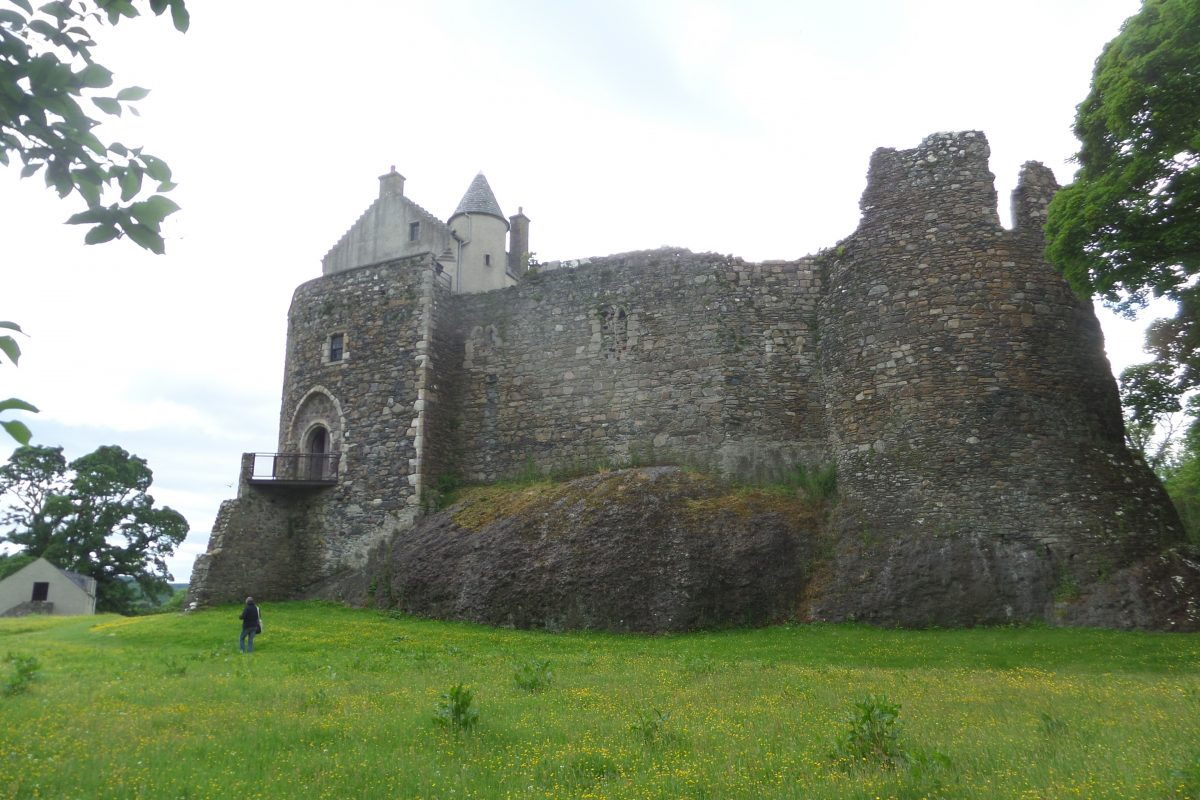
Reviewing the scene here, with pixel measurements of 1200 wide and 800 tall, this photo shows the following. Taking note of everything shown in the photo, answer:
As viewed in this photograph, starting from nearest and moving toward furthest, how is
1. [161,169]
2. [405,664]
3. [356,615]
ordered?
[161,169]
[405,664]
[356,615]

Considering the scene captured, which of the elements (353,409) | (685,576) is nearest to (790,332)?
(685,576)

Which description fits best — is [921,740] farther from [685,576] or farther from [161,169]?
[685,576]

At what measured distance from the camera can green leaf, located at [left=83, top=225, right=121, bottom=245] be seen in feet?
12.9

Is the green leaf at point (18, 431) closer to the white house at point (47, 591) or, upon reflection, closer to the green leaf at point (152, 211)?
the green leaf at point (152, 211)

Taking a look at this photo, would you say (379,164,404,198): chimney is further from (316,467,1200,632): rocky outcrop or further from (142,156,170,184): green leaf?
(142,156,170,184): green leaf

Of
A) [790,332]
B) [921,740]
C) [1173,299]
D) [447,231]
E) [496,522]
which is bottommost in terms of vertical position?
[921,740]

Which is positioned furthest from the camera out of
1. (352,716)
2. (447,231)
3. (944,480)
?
(447,231)

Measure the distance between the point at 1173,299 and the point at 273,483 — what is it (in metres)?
22.5

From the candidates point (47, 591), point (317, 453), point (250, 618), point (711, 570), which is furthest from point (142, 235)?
point (47, 591)

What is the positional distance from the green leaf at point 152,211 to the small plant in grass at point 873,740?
655cm

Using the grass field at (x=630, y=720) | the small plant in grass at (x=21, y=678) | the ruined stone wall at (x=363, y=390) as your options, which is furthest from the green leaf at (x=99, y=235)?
the ruined stone wall at (x=363, y=390)

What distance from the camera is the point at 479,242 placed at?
33.8 m

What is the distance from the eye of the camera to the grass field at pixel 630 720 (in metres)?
6.68

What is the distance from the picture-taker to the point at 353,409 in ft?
82.2
